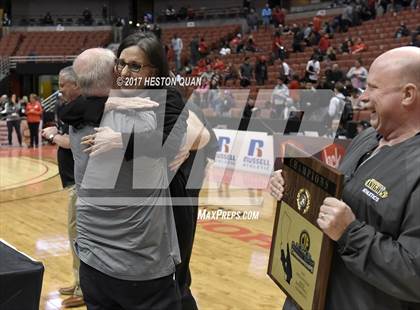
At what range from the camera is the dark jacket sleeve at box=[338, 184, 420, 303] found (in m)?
1.36

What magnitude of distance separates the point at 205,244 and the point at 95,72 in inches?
145

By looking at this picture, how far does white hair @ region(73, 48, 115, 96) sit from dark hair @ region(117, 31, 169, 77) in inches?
2.8

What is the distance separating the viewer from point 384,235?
142 cm

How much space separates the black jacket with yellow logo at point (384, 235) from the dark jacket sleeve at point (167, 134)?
25.5 inches

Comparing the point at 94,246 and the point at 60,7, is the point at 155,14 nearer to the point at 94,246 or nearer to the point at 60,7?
the point at 60,7

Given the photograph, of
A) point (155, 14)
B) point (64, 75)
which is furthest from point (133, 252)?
point (155, 14)

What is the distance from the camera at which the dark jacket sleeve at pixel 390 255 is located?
1362 millimetres

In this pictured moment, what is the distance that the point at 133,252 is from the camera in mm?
1948

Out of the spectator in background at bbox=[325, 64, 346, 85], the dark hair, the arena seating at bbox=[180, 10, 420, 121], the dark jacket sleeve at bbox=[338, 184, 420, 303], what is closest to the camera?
the dark jacket sleeve at bbox=[338, 184, 420, 303]

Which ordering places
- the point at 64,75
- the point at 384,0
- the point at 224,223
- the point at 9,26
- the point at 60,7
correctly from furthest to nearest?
the point at 60,7 < the point at 9,26 < the point at 384,0 < the point at 224,223 < the point at 64,75

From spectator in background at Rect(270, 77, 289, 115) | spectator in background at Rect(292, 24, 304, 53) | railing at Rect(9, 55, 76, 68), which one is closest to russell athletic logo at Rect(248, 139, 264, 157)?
spectator in background at Rect(270, 77, 289, 115)

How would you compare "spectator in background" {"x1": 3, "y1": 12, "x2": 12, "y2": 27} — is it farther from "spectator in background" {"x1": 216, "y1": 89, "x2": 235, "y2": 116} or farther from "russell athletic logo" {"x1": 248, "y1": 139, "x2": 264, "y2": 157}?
"russell athletic logo" {"x1": 248, "y1": 139, "x2": 264, "y2": 157}

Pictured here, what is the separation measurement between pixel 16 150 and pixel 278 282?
13742 mm

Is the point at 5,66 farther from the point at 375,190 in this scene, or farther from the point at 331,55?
A: the point at 375,190
